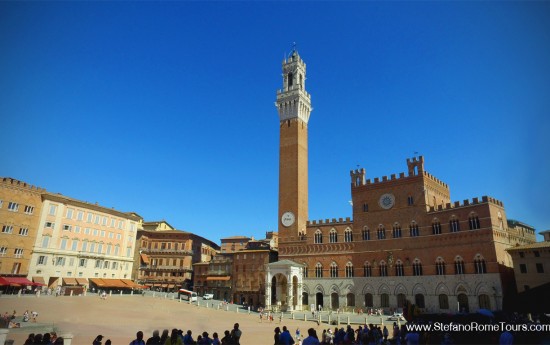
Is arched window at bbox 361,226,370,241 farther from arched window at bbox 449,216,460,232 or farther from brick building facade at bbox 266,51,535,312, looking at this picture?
arched window at bbox 449,216,460,232

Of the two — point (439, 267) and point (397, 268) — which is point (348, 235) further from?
point (439, 267)

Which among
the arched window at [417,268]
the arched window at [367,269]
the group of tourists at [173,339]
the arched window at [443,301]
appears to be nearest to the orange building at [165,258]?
the arched window at [367,269]

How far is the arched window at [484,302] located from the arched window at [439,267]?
455cm

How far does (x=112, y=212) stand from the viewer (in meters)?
58.6

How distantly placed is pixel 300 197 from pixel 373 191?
1156 centimetres

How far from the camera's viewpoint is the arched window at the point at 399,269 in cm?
4535

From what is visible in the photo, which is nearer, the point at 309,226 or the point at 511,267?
the point at 511,267

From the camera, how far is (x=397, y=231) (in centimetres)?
4703

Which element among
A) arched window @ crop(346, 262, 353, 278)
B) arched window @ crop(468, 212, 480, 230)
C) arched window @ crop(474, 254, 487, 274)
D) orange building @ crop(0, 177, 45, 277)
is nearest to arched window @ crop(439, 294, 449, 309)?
arched window @ crop(474, 254, 487, 274)

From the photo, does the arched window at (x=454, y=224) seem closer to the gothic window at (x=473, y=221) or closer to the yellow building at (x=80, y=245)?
the gothic window at (x=473, y=221)

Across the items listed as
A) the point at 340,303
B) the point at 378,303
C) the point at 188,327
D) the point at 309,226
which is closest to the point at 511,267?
the point at 378,303

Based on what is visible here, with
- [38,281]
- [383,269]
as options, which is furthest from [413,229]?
[38,281]

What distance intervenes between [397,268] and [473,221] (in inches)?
428

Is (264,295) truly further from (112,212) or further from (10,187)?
(10,187)
